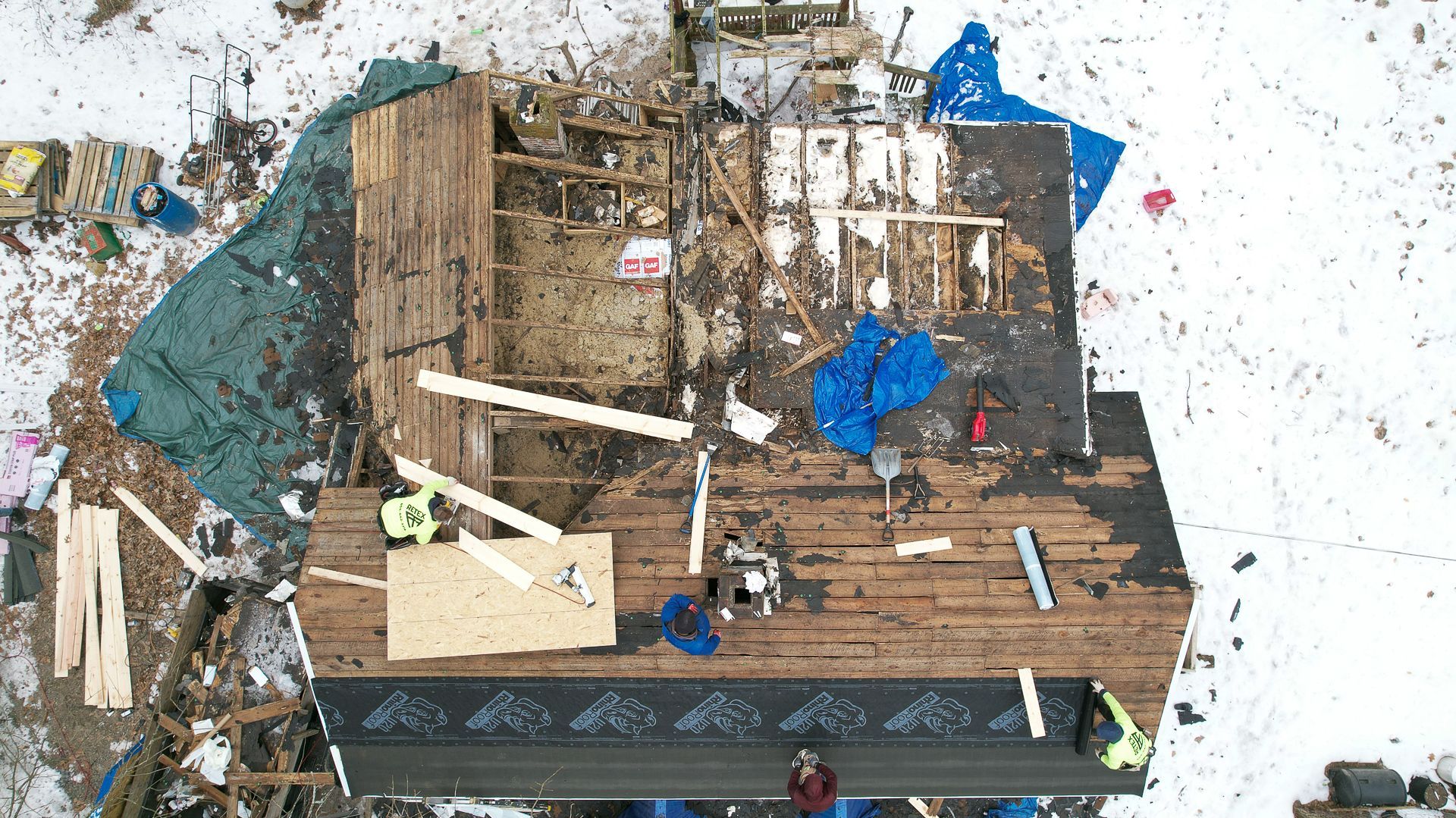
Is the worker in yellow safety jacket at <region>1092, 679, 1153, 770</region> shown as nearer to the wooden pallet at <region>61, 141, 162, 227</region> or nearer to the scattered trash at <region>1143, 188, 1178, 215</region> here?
the scattered trash at <region>1143, 188, 1178, 215</region>

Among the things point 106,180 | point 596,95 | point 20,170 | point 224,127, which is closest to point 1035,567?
point 596,95

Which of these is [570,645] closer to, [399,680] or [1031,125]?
[399,680]

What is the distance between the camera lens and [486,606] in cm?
739

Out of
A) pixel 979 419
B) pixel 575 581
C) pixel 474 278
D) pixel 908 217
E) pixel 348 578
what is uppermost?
pixel 908 217

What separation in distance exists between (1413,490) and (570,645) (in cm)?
1122

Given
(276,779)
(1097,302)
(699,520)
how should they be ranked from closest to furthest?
(699,520), (276,779), (1097,302)

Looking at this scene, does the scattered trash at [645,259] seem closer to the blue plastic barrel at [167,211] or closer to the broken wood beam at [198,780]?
the blue plastic barrel at [167,211]

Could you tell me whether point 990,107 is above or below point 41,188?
above

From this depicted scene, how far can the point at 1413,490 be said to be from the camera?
30.9ft

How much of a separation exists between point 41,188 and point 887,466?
11335 millimetres

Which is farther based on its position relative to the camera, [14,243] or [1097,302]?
[1097,302]

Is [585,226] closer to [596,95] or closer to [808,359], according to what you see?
[596,95]

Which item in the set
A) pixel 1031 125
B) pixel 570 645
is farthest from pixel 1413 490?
pixel 570 645

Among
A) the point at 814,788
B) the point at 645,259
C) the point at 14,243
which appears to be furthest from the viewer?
the point at 14,243
